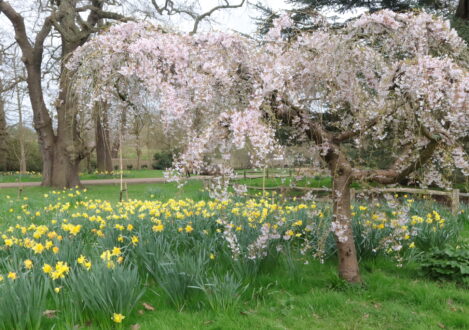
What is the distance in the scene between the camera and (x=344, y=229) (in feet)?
11.3

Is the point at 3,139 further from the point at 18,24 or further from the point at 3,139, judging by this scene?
the point at 18,24

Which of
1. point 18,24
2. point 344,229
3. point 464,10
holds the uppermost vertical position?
point 18,24

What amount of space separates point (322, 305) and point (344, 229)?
0.70m

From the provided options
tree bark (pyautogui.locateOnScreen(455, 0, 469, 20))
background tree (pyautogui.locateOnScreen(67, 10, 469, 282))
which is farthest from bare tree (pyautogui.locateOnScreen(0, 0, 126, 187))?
tree bark (pyautogui.locateOnScreen(455, 0, 469, 20))

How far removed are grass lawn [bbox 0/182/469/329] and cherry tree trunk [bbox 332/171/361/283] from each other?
117 millimetres

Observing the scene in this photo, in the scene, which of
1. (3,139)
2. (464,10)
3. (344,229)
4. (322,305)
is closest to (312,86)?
(344,229)

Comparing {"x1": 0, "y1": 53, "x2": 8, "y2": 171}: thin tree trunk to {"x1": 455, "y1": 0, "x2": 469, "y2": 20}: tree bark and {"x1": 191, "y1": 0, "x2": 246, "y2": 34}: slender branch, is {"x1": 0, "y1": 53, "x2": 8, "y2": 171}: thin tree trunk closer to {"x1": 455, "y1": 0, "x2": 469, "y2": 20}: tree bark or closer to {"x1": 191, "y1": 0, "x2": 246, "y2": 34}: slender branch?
{"x1": 191, "y1": 0, "x2": 246, "y2": 34}: slender branch

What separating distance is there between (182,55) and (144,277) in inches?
83.1

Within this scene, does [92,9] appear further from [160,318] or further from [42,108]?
[160,318]

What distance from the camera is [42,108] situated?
39.5ft

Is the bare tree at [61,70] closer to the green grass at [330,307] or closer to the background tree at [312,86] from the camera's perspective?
the background tree at [312,86]

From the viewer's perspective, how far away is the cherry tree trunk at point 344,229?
3.46 meters

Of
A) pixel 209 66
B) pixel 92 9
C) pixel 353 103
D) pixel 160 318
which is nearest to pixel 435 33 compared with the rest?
pixel 353 103

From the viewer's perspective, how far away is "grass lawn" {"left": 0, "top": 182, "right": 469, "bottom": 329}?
2.86m
